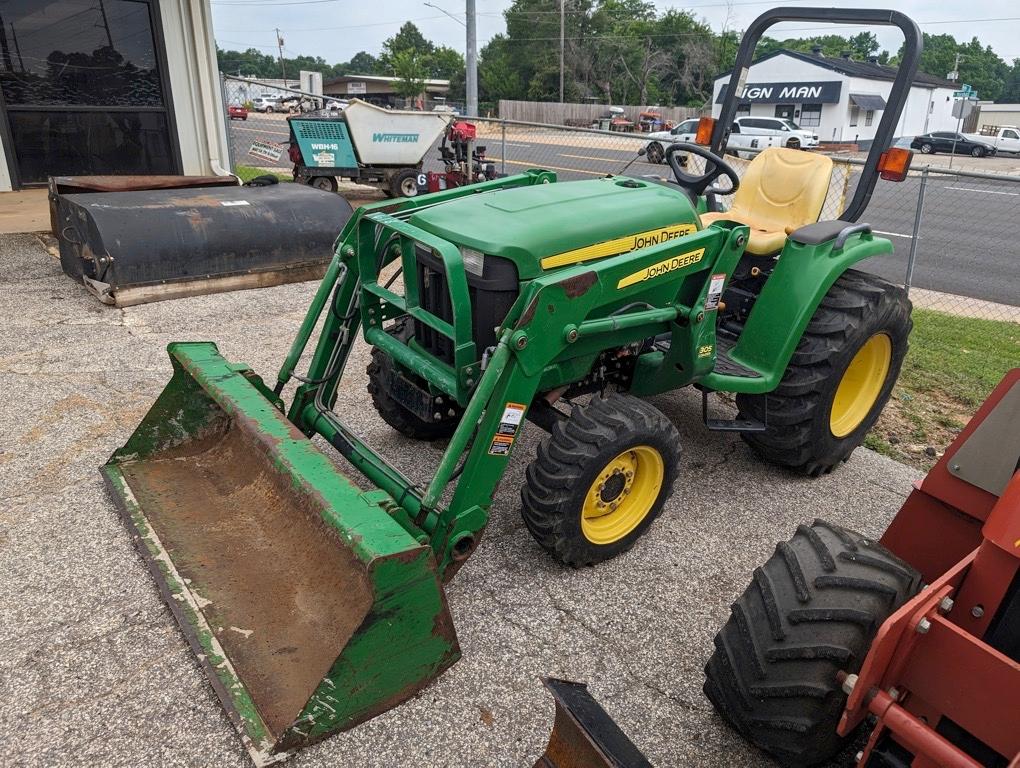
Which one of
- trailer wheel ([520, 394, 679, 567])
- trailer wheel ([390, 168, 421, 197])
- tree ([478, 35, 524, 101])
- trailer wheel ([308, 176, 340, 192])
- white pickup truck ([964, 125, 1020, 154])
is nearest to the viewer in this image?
trailer wheel ([520, 394, 679, 567])

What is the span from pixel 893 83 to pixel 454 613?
10.8 ft

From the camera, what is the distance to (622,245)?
10.4ft

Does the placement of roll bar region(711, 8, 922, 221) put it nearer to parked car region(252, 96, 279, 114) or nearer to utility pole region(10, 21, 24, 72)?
utility pole region(10, 21, 24, 72)

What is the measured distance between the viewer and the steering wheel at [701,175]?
370 centimetres

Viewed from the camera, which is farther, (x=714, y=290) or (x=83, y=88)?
(x=83, y=88)

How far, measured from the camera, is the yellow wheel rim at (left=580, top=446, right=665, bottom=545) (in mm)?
3041

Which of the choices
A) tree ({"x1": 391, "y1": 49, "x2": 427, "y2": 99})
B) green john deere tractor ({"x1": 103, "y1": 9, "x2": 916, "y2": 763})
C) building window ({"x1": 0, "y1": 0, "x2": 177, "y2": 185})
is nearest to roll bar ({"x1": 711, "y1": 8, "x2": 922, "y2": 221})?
green john deere tractor ({"x1": 103, "y1": 9, "x2": 916, "y2": 763})

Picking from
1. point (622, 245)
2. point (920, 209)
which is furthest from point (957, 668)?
point (920, 209)

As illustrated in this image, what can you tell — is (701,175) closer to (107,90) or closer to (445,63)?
(107,90)

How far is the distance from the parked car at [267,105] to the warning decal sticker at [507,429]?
56.4 m

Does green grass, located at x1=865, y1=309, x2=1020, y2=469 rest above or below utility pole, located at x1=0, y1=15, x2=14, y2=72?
below

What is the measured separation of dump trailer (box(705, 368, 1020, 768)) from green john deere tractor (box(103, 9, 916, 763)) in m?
0.89

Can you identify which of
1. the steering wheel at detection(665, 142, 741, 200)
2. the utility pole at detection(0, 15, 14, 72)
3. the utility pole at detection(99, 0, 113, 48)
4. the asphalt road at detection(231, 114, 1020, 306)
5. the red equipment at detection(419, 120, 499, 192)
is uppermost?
the utility pole at detection(99, 0, 113, 48)

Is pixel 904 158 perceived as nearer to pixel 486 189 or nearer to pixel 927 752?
pixel 486 189
